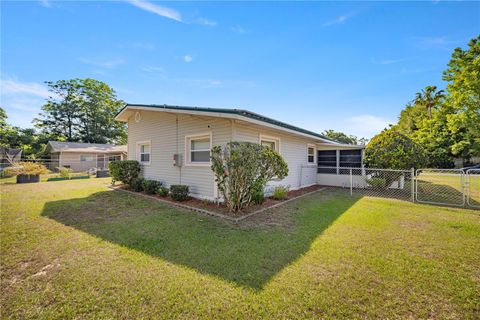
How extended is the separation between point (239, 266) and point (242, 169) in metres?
2.69

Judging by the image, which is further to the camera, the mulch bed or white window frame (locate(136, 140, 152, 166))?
white window frame (locate(136, 140, 152, 166))

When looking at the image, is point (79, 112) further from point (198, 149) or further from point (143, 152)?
point (198, 149)

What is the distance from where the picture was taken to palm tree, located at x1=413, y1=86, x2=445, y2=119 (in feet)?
99.3

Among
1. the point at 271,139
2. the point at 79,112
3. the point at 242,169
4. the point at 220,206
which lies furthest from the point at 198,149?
the point at 79,112

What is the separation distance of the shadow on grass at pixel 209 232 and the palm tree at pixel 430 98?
37533mm

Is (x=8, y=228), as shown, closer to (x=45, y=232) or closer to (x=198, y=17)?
(x=45, y=232)

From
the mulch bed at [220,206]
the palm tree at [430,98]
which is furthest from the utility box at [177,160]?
the palm tree at [430,98]

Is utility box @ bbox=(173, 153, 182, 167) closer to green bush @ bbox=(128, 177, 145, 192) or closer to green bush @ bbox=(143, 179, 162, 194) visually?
green bush @ bbox=(143, 179, 162, 194)

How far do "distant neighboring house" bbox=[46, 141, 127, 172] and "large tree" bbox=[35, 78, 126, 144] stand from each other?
8.33 m

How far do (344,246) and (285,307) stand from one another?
6.75ft

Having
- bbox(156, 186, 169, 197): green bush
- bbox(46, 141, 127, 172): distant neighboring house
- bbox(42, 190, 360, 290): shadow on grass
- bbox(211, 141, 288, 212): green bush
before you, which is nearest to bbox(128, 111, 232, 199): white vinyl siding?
bbox(156, 186, 169, 197): green bush

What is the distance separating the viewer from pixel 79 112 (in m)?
31.7

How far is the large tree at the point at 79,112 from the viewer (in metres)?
30.7

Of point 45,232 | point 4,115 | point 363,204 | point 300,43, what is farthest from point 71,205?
point 4,115
